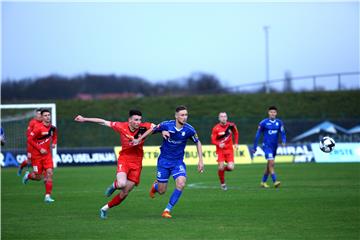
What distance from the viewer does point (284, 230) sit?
12.3 meters

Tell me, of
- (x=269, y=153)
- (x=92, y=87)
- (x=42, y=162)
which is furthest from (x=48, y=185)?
(x=92, y=87)

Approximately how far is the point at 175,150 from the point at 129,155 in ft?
3.25

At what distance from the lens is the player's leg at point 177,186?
47.2 feet

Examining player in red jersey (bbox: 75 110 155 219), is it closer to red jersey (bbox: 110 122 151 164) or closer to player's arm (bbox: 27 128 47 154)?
red jersey (bbox: 110 122 151 164)

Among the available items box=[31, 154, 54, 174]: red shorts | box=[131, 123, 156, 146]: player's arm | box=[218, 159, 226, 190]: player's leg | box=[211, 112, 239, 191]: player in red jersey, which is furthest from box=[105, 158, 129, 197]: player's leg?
box=[211, 112, 239, 191]: player in red jersey

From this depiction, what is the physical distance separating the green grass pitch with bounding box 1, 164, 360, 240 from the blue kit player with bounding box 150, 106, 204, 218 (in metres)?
0.64

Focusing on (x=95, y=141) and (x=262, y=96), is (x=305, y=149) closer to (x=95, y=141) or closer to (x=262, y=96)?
(x=95, y=141)

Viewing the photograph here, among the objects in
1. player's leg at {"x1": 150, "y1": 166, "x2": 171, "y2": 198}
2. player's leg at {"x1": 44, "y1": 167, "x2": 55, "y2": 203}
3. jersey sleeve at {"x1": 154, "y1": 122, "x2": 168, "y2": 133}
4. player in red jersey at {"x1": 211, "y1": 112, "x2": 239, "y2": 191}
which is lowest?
player's leg at {"x1": 44, "y1": 167, "x2": 55, "y2": 203}

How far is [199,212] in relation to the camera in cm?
1523

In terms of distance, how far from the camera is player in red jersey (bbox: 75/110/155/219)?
46.8ft

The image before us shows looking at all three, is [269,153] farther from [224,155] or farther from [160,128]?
[160,128]

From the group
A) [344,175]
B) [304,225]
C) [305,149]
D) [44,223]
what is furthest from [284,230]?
[305,149]

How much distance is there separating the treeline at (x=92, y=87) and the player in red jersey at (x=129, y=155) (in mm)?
41837

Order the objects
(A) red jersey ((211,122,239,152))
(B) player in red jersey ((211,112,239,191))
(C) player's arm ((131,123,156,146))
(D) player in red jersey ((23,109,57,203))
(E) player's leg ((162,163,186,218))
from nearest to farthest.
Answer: (C) player's arm ((131,123,156,146)), (E) player's leg ((162,163,186,218)), (D) player in red jersey ((23,109,57,203)), (B) player in red jersey ((211,112,239,191)), (A) red jersey ((211,122,239,152))
